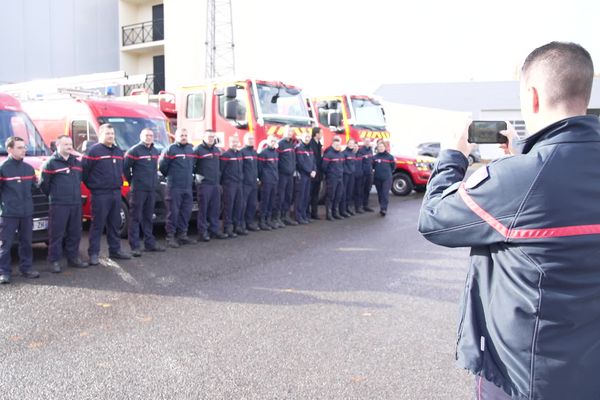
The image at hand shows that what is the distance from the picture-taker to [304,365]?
4145mm

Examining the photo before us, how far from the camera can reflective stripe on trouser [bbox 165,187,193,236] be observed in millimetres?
8875

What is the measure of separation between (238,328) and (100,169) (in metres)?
3.91

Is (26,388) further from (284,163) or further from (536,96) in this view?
(284,163)

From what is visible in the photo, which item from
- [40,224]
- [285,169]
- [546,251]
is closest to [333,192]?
[285,169]

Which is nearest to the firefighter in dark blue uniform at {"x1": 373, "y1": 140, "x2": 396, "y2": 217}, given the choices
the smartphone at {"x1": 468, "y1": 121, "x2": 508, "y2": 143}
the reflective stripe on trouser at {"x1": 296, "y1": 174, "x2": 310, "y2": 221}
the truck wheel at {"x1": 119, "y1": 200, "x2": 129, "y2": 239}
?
the reflective stripe on trouser at {"x1": 296, "y1": 174, "x2": 310, "y2": 221}

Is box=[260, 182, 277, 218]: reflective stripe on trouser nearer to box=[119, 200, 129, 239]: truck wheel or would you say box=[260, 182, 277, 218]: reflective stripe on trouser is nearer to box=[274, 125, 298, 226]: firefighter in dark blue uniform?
box=[274, 125, 298, 226]: firefighter in dark blue uniform

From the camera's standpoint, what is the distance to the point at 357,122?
588 inches

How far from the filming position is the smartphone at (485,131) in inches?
80.6

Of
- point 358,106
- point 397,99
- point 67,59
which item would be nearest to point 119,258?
point 358,106

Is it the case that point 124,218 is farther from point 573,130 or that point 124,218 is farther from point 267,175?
point 573,130

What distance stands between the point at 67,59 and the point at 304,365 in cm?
2677

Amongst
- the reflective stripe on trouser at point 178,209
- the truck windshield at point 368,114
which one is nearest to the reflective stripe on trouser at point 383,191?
the truck windshield at point 368,114

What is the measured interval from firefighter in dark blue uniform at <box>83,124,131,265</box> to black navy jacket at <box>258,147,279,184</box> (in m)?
3.31

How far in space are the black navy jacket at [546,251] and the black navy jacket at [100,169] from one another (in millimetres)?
6813
